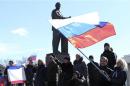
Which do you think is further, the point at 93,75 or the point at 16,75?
the point at 16,75

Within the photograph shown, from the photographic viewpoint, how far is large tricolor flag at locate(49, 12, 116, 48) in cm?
1434

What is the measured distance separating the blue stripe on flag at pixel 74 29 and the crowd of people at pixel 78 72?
38.3 inches

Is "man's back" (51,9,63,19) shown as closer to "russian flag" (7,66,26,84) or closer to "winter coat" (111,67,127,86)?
"russian flag" (7,66,26,84)

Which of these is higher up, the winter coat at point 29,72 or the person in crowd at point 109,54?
the person in crowd at point 109,54

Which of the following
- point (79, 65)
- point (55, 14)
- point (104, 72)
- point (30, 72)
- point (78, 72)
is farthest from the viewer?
point (30, 72)

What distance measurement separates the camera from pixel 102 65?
14.3m

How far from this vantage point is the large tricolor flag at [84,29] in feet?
47.1

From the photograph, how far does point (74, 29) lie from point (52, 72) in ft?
9.42

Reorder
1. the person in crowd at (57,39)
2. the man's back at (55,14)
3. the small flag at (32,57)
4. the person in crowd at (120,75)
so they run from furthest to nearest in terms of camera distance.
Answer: the small flag at (32,57)
the person in crowd at (57,39)
the man's back at (55,14)
the person in crowd at (120,75)

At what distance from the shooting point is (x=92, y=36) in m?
14.5

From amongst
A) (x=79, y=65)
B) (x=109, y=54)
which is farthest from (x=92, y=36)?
(x=79, y=65)

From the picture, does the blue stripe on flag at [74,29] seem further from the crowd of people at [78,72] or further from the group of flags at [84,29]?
the crowd of people at [78,72]

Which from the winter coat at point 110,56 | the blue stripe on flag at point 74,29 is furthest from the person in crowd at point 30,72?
the blue stripe on flag at point 74,29

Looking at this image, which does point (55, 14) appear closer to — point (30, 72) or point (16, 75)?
point (30, 72)
